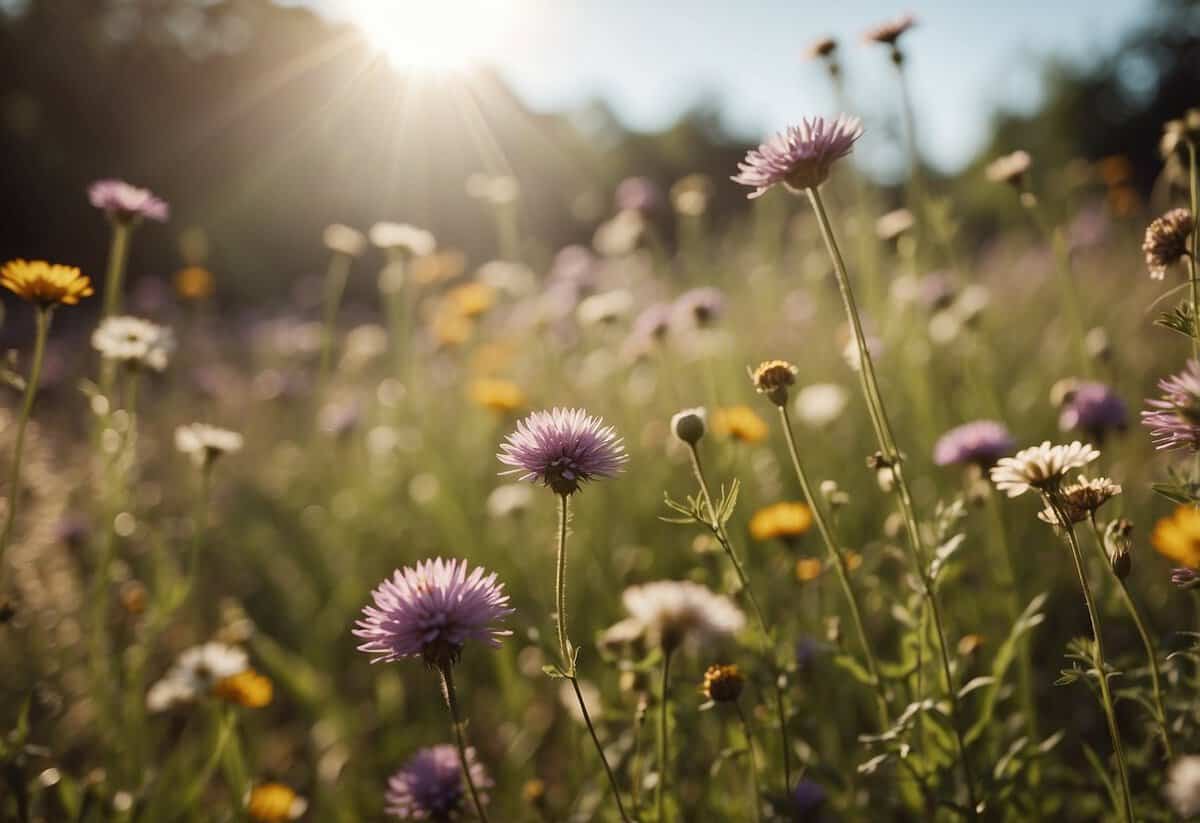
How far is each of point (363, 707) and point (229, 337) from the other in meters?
5.55

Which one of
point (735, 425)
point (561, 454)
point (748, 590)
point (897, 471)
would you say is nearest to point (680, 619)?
point (748, 590)

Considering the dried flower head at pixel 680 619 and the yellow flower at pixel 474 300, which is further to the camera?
the yellow flower at pixel 474 300

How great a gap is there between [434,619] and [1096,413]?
1533 millimetres

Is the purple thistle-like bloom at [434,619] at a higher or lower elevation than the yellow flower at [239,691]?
higher

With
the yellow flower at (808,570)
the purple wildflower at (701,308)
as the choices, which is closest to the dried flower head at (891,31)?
the purple wildflower at (701,308)

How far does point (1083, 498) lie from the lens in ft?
3.54

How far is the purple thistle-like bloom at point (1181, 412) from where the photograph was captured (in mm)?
897

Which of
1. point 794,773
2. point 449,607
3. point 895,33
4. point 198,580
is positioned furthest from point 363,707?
point 895,33

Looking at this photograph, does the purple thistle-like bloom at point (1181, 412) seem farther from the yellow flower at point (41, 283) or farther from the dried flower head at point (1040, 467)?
the yellow flower at point (41, 283)

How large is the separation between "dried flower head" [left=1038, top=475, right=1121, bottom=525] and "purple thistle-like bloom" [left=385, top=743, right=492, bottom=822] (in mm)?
976

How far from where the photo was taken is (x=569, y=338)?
12.9 ft

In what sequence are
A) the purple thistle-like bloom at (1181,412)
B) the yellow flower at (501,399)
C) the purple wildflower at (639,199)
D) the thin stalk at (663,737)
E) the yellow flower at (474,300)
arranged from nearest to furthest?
the purple thistle-like bloom at (1181,412) < the thin stalk at (663,737) < the yellow flower at (501,399) < the purple wildflower at (639,199) < the yellow flower at (474,300)

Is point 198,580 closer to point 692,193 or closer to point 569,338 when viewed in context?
point 569,338

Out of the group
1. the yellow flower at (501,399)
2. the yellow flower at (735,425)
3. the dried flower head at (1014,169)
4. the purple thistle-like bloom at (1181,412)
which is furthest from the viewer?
the yellow flower at (501,399)
